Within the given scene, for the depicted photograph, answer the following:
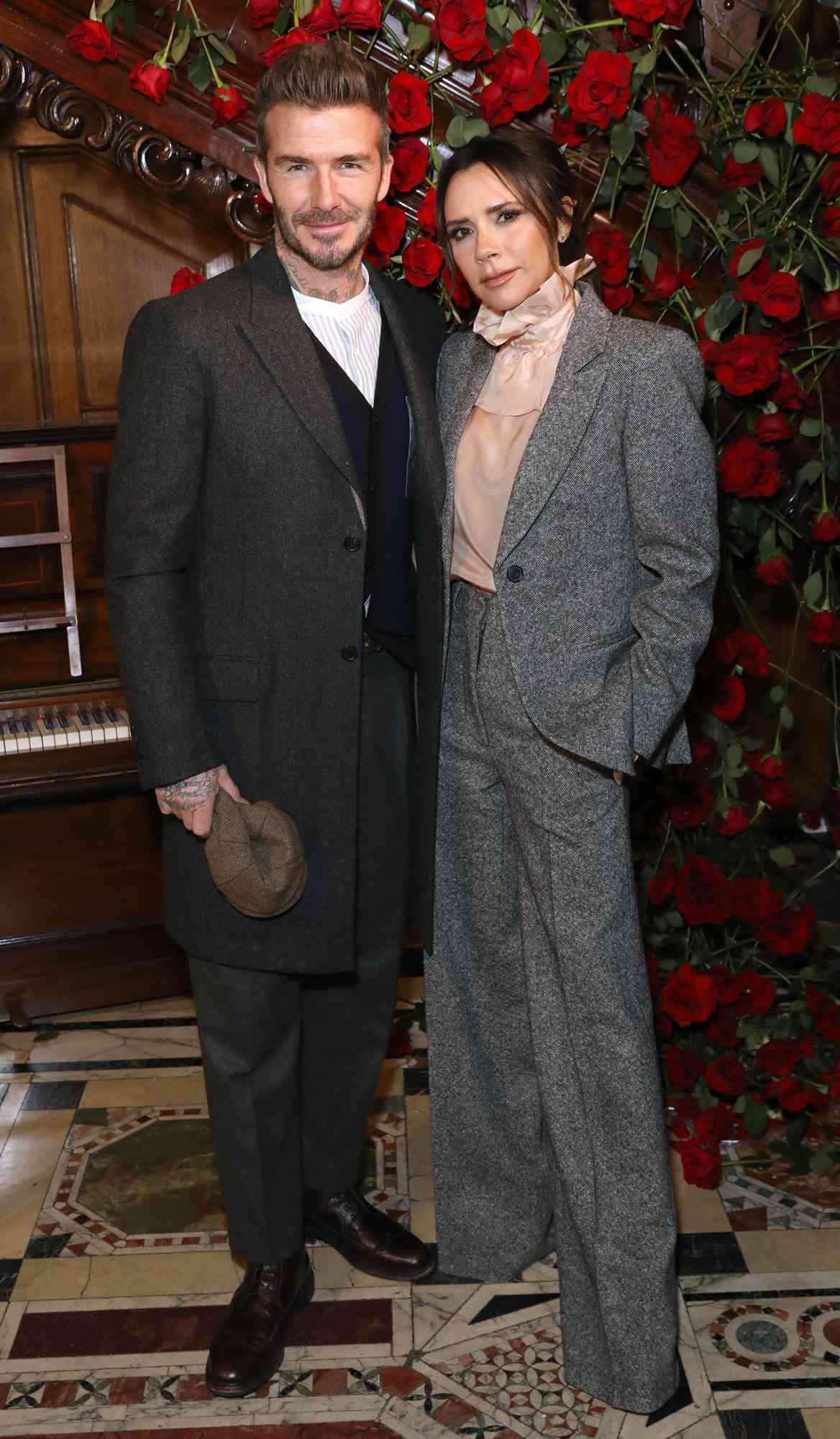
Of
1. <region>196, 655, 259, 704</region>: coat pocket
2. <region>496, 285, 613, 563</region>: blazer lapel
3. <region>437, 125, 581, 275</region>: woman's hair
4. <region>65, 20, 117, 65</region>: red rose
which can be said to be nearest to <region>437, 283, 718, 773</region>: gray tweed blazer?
<region>496, 285, 613, 563</region>: blazer lapel

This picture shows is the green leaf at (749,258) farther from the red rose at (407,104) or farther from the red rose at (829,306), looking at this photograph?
the red rose at (407,104)

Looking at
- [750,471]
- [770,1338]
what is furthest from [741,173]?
[770,1338]

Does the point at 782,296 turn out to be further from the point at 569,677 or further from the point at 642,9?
the point at 569,677

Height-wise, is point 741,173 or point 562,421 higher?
point 741,173

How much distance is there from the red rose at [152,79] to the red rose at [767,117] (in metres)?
0.96

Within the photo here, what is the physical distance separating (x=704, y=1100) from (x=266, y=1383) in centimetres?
101

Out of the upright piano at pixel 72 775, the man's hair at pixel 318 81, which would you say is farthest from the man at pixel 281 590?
the upright piano at pixel 72 775

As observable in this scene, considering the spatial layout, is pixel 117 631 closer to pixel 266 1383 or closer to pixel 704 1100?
pixel 266 1383

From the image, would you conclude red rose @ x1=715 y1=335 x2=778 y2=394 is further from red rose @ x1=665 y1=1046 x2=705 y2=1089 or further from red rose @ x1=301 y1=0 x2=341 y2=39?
red rose @ x1=665 y1=1046 x2=705 y2=1089

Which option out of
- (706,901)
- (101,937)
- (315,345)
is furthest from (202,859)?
(101,937)

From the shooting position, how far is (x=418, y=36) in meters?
2.42

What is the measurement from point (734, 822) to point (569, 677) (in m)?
0.88

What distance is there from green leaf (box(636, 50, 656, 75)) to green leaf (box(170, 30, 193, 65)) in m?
0.76

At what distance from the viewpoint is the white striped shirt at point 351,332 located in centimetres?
203
